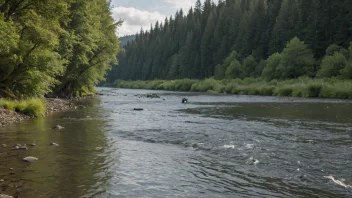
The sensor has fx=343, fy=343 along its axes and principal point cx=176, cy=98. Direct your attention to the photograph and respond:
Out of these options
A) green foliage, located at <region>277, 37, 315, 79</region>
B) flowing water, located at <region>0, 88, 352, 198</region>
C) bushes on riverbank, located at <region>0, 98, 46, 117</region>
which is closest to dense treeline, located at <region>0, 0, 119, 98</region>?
bushes on riverbank, located at <region>0, 98, 46, 117</region>

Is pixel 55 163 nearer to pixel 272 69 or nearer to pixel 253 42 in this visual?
pixel 272 69

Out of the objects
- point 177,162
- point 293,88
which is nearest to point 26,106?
point 177,162

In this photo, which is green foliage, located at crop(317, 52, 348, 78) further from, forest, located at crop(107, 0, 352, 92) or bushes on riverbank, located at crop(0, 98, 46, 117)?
bushes on riverbank, located at crop(0, 98, 46, 117)

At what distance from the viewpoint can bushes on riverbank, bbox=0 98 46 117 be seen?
745 inches

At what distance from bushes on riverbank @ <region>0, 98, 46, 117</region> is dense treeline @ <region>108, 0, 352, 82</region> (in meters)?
49.5

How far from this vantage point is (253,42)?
101 meters

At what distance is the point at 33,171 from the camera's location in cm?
852

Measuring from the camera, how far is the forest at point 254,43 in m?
72.1

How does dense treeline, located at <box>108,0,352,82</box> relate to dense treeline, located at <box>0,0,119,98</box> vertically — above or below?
above

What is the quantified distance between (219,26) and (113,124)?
10246 cm

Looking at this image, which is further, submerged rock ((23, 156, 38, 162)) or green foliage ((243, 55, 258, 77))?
green foliage ((243, 55, 258, 77))

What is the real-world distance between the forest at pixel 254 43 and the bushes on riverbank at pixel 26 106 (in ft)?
93.7

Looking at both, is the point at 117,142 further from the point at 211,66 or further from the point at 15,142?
the point at 211,66

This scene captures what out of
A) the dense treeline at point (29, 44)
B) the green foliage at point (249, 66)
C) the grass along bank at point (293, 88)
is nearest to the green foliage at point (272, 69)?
the grass along bank at point (293, 88)
